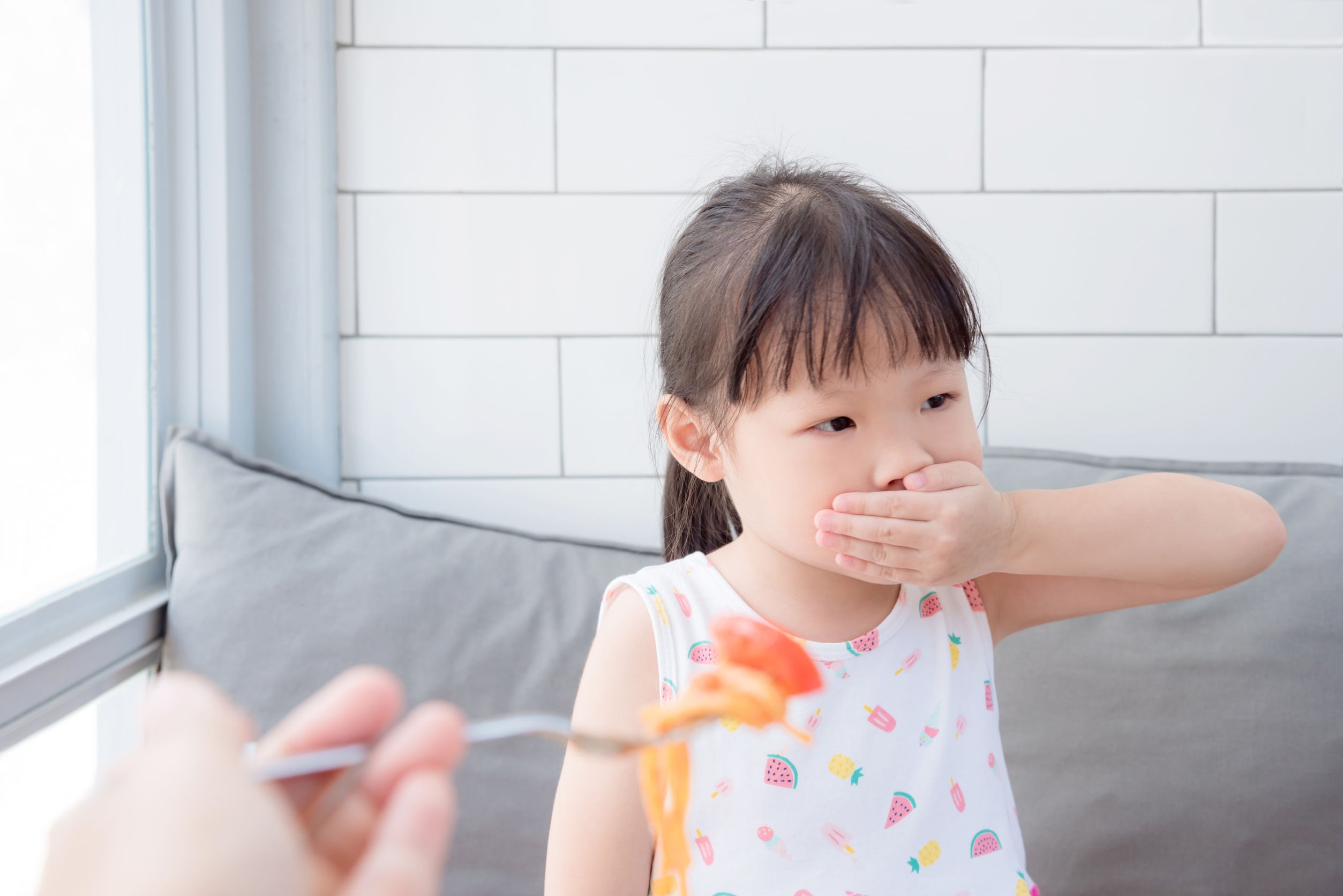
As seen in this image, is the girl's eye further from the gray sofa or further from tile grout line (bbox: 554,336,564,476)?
tile grout line (bbox: 554,336,564,476)

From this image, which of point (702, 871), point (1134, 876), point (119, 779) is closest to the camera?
point (119, 779)

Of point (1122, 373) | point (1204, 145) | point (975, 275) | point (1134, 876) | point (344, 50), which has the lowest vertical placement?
point (1134, 876)

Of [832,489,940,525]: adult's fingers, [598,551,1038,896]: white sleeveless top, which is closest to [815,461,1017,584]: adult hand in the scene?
[832,489,940,525]: adult's fingers

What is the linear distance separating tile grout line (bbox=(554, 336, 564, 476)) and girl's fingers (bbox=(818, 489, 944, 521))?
0.65 metres

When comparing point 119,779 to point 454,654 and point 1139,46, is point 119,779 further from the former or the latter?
point 1139,46

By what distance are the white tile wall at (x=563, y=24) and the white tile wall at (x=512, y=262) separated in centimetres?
20

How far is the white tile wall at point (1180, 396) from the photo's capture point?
1104 mm

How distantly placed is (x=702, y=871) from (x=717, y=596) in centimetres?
20

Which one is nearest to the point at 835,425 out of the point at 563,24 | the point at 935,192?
the point at 935,192

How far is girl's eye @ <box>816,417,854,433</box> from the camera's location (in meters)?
0.54

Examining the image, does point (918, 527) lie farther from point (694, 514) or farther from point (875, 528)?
point (694, 514)

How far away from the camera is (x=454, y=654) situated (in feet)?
2.86

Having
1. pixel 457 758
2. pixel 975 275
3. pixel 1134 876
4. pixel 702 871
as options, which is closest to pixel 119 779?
pixel 457 758

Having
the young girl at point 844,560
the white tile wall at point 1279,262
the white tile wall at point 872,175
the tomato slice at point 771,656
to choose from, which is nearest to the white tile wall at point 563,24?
the white tile wall at point 872,175
